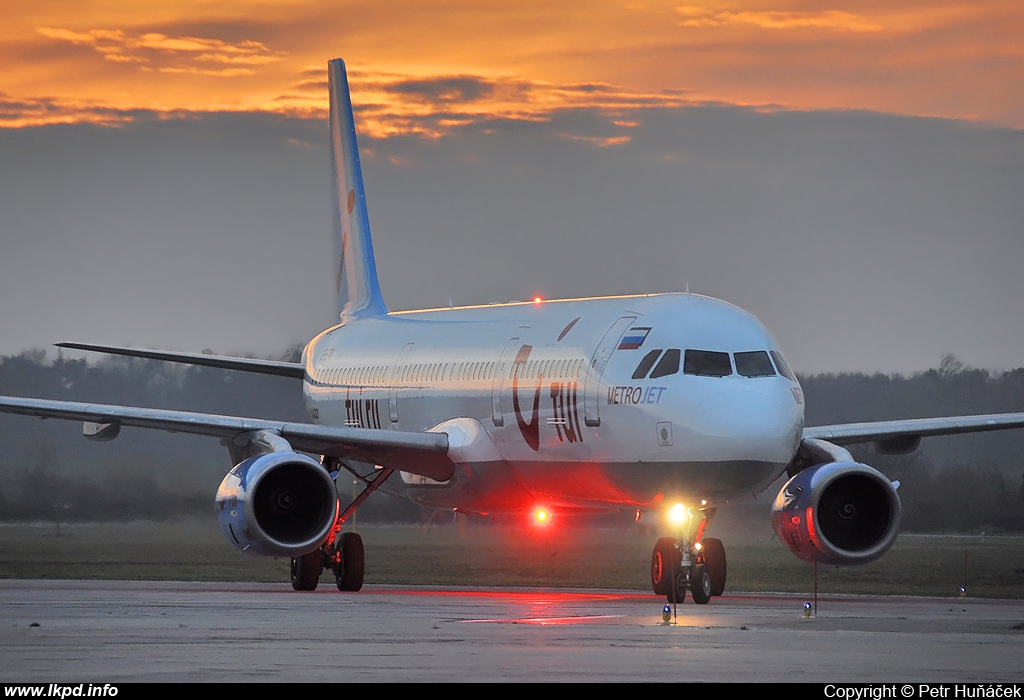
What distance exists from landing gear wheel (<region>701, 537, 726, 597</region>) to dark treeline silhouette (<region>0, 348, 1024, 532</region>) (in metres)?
12.0

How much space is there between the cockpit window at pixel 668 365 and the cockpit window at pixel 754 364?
717mm

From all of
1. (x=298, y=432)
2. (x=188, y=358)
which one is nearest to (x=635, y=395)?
(x=298, y=432)

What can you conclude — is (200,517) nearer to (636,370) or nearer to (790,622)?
(636,370)

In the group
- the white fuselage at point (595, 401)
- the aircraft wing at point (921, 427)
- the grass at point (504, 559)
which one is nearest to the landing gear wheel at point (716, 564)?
the white fuselage at point (595, 401)

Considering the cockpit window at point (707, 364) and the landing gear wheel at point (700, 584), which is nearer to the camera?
the cockpit window at point (707, 364)

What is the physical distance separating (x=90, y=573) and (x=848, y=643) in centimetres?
1735

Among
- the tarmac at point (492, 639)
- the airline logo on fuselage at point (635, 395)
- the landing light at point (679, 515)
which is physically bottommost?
the tarmac at point (492, 639)

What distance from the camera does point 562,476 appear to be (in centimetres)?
2533

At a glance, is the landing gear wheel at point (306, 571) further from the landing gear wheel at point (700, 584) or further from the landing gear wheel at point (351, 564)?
the landing gear wheel at point (700, 584)

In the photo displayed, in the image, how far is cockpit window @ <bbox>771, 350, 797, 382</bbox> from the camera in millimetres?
23047

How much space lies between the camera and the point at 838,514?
24109mm

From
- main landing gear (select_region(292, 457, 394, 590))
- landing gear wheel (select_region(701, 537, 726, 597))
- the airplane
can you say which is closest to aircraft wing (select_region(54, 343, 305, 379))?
the airplane

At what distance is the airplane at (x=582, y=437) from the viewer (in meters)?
22.5

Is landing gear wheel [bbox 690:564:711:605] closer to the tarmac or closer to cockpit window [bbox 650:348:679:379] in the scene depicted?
the tarmac
